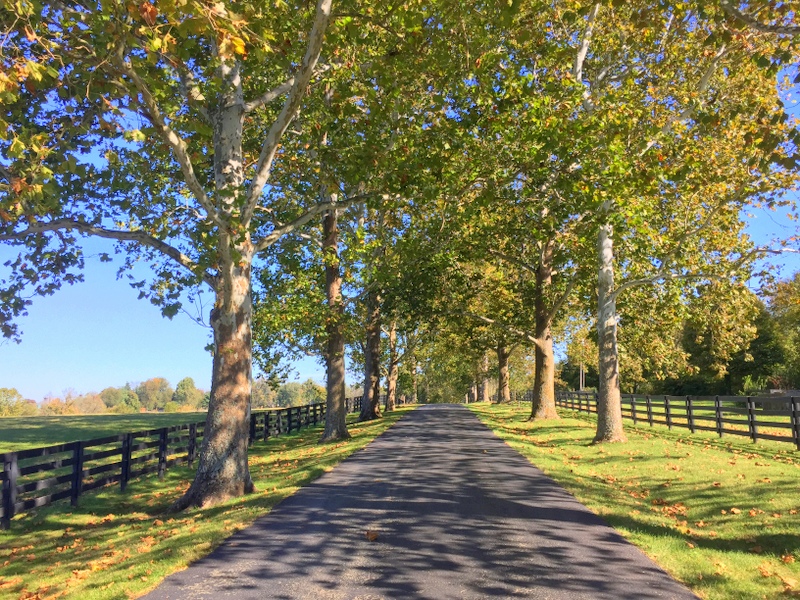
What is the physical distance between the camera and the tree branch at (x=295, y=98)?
781 cm

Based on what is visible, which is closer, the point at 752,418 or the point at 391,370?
the point at 752,418

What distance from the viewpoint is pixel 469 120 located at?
10.5 meters

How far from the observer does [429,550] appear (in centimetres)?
591

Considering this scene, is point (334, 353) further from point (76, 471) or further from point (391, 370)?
point (391, 370)

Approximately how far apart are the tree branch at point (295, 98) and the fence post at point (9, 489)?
5105 mm

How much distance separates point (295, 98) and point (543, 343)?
688 inches

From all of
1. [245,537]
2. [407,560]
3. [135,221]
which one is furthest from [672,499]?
[135,221]

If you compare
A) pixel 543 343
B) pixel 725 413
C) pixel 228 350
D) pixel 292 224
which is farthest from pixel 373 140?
pixel 543 343

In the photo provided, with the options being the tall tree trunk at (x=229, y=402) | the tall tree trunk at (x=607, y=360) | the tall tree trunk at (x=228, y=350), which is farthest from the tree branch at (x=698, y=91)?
the tall tree trunk at (x=229, y=402)

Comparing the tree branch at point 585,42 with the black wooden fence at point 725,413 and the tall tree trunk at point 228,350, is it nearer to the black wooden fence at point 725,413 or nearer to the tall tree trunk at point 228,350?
the tall tree trunk at point 228,350

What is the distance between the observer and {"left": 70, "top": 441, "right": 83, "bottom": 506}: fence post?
400 inches

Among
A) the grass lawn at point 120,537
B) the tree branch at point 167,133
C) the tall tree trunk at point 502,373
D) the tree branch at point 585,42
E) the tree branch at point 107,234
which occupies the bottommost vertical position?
the grass lawn at point 120,537

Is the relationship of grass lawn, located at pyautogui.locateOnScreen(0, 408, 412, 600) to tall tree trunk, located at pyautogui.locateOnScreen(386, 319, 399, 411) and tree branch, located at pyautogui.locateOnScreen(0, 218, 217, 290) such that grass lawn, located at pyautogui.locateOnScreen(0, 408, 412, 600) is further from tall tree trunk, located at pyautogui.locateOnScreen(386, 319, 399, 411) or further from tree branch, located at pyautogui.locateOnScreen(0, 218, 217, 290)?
tall tree trunk, located at pyautogui.locateOnScreen(386, 319, 399, 411)

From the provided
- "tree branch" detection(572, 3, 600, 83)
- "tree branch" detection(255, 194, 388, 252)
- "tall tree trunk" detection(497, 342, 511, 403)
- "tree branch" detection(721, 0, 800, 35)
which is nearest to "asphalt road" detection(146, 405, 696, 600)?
"tree branch" detection(255, 194, 388, 252)
